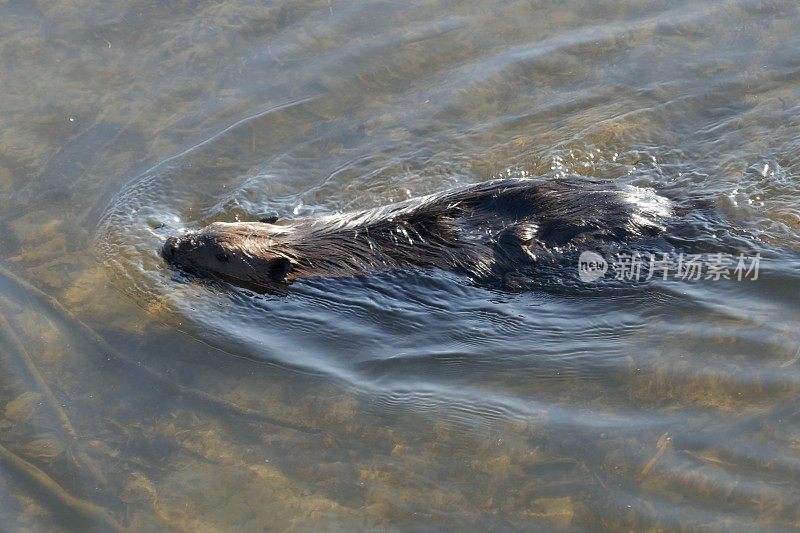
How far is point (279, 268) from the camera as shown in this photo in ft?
21.8

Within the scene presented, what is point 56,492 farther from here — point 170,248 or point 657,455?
point 657,455

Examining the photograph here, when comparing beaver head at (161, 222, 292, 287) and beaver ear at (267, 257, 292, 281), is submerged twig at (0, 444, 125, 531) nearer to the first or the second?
beaver head at (161, 222, 292, 287)

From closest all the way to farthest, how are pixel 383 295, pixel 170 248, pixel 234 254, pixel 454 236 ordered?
pixel 454 236 < pixel 383 295 < pixel 234 254 < pixel 170 248

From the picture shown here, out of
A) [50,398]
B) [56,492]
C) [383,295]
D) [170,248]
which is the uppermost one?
[170,248]

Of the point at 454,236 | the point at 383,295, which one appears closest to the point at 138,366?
the point at 383,295

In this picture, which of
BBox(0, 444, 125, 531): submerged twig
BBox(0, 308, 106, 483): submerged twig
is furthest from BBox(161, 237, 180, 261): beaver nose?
BBox(0, 444, 125, 531): submerged twig

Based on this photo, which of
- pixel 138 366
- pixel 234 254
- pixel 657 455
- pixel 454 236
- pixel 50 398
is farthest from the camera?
pixel 234 254

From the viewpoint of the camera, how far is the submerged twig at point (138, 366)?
5.59 meters

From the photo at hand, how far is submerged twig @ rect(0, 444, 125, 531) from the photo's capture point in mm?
4930

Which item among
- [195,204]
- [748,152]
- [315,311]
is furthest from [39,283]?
[748,152]

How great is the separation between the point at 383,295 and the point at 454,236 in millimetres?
616

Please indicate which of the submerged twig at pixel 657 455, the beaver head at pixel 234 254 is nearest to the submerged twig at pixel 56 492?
the beaver head at pixel 234 254

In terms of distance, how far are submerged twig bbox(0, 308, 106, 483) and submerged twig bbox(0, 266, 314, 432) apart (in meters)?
0.33

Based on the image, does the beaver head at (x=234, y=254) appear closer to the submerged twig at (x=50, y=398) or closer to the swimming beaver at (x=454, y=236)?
the swimming beaver at (x=454, y=236)
